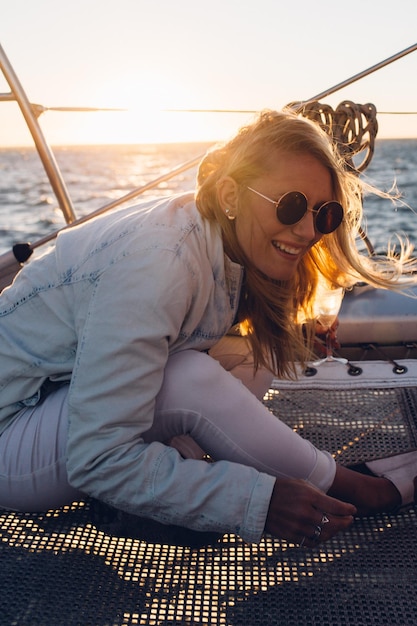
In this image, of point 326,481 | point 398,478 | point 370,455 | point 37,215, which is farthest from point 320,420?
point 37,215

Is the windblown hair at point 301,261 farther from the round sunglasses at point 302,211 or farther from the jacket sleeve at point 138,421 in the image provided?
the jacket sleeve at point 138,421

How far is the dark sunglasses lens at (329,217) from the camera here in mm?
1116

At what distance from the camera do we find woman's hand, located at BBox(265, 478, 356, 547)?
98 cm

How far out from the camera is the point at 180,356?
1.11 m

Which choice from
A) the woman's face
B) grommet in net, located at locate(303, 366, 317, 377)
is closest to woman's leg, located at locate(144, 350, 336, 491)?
the woman's face

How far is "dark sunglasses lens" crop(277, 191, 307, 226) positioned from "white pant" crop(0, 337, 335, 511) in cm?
28

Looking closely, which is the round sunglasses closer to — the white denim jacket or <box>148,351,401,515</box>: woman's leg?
the white denim jacket

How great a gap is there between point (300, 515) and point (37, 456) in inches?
17.9

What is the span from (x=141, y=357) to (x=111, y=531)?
386 millimetres

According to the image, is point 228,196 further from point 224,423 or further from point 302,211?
point 224,423

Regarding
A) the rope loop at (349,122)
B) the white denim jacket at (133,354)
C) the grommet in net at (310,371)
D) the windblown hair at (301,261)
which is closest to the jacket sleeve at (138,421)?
the white denim jacket at (133,354)

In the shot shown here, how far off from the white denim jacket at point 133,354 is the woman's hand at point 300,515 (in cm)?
2

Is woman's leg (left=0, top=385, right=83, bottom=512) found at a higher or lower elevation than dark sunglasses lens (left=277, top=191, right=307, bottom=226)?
lower

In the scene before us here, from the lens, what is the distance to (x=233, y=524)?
994mm
